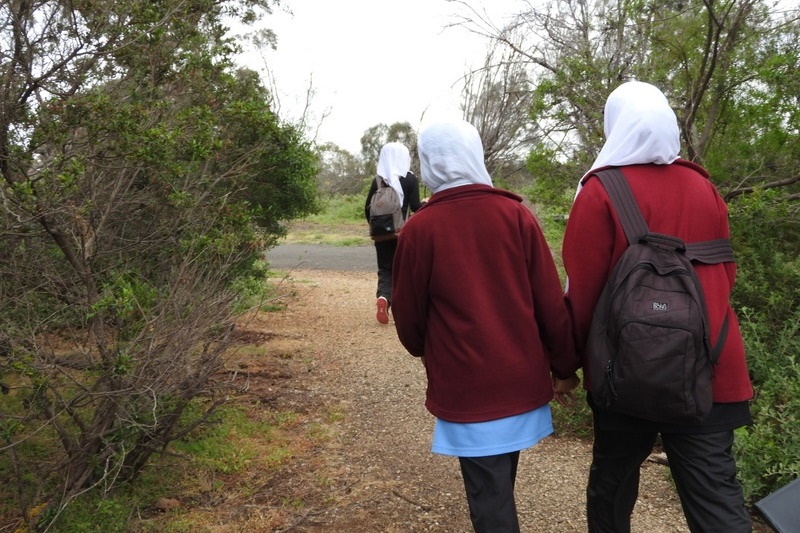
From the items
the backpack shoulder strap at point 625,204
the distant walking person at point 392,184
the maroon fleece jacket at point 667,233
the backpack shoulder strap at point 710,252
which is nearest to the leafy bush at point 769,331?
the maroon fleece jacket at point 667,233

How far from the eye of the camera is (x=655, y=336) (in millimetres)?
2094

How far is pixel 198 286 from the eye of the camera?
3.85 meters

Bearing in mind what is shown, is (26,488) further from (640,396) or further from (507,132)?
(507,132)

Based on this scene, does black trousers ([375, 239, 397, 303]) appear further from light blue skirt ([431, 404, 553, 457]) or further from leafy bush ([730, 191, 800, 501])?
light blue skirt ([431, 404, 553, 457])

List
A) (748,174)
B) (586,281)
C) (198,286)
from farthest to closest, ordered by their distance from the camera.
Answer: (748,174), (198,286), (586,281)

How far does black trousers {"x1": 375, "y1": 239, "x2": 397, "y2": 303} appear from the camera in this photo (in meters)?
6.62

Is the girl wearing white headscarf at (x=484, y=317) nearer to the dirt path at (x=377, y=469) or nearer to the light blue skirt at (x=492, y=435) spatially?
the light blue skirt at (x=492, y=435)

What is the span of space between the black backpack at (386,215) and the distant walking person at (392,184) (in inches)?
2.0


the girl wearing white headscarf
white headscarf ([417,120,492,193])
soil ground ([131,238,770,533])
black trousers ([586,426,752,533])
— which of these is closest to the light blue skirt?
the girl wearing white headscarf

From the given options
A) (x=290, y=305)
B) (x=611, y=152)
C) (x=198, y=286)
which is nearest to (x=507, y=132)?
(x=290, y=305)

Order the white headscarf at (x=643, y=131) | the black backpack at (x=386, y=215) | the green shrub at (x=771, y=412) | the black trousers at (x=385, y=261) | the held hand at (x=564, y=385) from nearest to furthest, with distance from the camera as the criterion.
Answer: the white headscarf at (x=643, y=131)
the held hand at (x=564, y=385)
the green shrub at (x=771, y=412)
the black backpack at (x=386, y=215)
the black trousers at (x=385, y=261)

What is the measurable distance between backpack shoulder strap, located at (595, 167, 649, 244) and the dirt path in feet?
5.61

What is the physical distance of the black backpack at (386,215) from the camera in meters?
6.35

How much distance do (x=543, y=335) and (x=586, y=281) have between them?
0.25m
